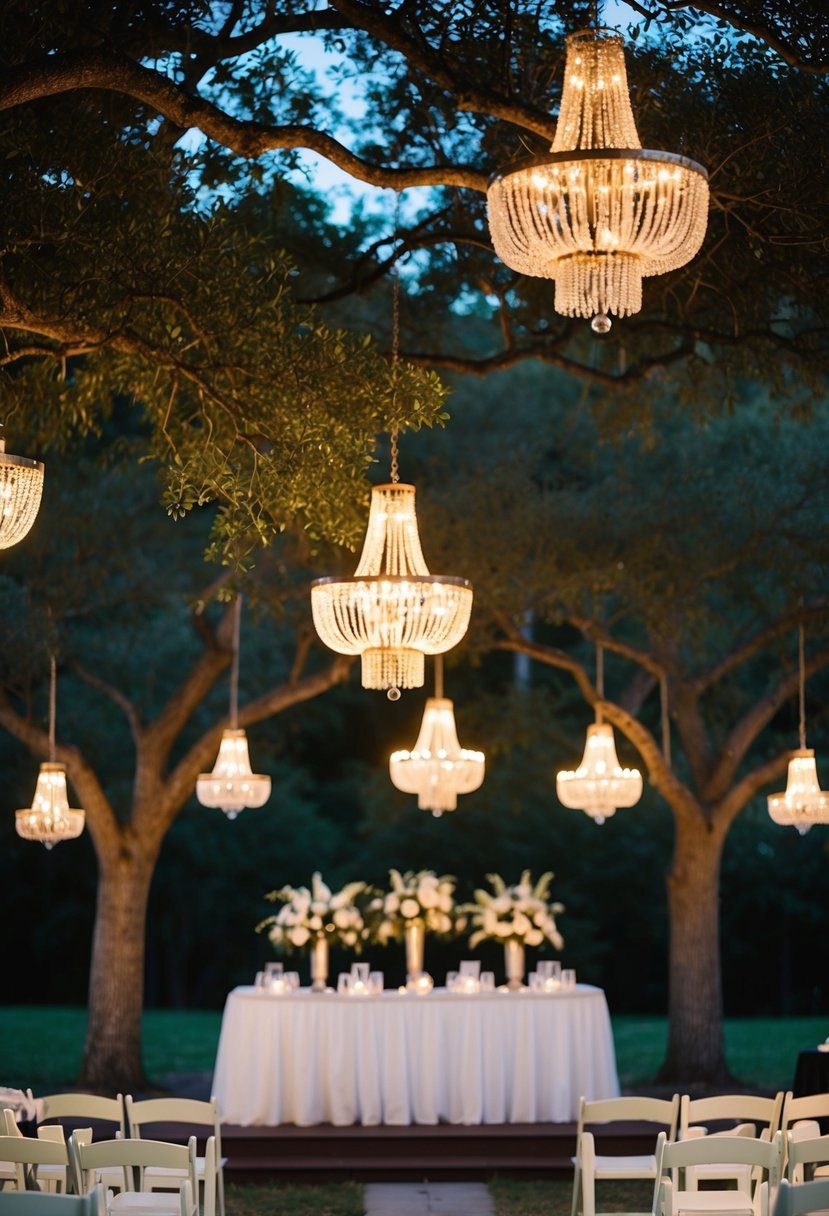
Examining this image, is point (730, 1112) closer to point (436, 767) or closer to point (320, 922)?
point (436, 767)

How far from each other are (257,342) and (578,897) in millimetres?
14736

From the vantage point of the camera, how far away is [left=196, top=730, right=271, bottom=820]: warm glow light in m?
10.3

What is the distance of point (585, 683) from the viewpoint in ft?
40.1

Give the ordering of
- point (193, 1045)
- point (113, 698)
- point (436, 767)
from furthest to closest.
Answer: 1. point (193, 1045)
2. point (113, 698)
3. point (436, 767)

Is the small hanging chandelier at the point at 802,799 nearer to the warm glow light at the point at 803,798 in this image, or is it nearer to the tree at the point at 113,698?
the warm glow light at the point at 803,798

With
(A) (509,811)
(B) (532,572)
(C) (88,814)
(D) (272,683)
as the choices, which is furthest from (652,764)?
(A) (509,811)

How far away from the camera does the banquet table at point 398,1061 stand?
10.1 m

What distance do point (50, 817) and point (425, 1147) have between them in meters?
3.11

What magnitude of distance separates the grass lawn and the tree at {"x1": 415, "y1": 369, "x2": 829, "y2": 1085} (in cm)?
170

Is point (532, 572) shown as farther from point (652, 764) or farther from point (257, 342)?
point (257, 342)

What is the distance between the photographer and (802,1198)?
4.10 m

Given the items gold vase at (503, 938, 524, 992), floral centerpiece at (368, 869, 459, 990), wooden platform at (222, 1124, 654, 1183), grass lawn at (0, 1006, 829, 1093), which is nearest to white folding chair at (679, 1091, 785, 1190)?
wooden platform at (222, 1124, 654, 1183)

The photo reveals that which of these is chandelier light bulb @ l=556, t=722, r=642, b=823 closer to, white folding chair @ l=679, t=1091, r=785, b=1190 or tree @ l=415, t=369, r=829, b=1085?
tree @ l=415, t=369, r=829, b=1085

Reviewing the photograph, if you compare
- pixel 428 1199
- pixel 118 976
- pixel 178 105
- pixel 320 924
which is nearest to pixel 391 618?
pixel 178 105
